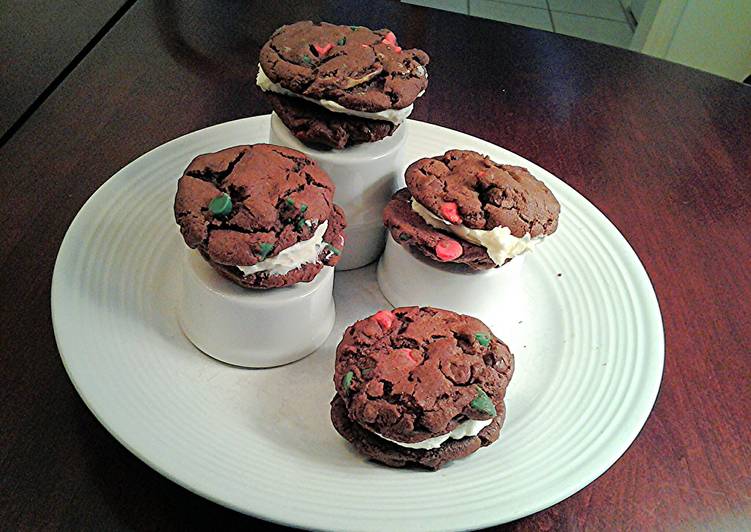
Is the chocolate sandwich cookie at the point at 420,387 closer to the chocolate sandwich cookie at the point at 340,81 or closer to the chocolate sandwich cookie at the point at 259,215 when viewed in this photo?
the chocolate sandwich cookie at the point at 259,215

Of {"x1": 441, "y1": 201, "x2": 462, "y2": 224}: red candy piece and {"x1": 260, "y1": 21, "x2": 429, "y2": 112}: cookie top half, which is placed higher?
{"x1": 260, "y1": 21, "x2": 429, "y2": 112}: cookie top half

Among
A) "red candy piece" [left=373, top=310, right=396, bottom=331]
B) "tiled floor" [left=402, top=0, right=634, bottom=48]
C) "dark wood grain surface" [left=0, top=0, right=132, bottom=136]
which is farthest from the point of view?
"tiled floor" [left=402, top=0, right=634, bottom=48]

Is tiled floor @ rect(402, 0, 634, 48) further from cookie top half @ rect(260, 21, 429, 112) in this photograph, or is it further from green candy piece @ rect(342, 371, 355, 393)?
green candy piece @ rect(342, 371, 355, 393)

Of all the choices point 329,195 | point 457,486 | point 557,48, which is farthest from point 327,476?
point 557,48

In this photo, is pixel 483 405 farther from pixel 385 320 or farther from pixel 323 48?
pixel 323 48

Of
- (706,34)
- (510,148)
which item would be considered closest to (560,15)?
(706,34)

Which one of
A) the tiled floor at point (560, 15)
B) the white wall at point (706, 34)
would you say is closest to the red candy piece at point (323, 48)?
the white wall at point (706, 34)

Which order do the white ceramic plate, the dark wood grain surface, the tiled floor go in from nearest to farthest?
the white ceramic plate
the dark wood grain surface
the tiled floor

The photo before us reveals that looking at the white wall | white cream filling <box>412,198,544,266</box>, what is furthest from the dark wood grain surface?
the white wall
